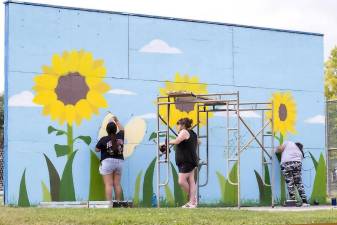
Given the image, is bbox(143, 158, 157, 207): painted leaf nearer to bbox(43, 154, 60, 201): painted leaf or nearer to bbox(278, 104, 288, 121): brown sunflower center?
bbox(43, 154, 60, 201): painted leaf

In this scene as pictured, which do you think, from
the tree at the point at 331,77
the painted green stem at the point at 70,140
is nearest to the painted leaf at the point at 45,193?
the painted green stem at the point at 70,140

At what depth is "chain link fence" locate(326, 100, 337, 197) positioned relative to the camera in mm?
19562

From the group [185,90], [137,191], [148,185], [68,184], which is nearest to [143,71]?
[185,90]

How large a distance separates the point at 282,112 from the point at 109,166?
4712 mm

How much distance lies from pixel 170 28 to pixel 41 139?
3729 mm

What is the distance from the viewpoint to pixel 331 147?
64.6ft

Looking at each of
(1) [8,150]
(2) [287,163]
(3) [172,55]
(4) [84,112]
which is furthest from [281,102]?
(1) [8,150]

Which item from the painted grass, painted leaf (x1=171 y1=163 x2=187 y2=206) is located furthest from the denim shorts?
the painted grass

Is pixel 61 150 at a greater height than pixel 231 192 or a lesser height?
greater

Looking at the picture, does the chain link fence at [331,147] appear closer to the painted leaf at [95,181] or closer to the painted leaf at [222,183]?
the painted leaf at [222,183]

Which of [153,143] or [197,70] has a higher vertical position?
[197,70]

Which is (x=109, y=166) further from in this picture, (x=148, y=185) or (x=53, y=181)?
(x=148, y=185)

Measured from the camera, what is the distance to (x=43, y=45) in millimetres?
15766

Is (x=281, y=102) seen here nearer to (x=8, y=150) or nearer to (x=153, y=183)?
(x=153, y=183)
